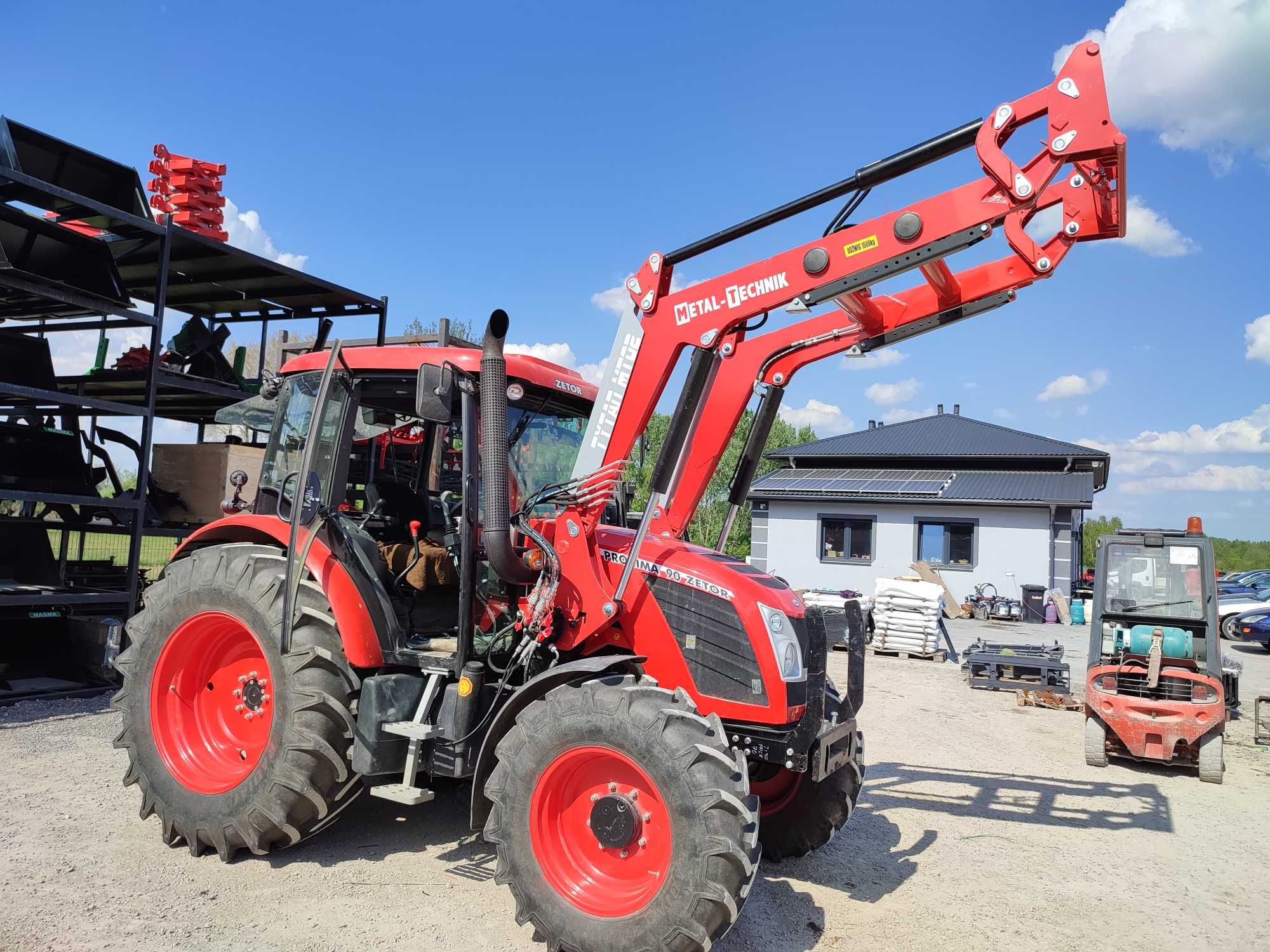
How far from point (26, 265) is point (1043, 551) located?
69.8ft

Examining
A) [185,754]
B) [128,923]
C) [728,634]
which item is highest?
[728,634]

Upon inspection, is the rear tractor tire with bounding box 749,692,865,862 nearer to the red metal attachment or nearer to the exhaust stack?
the exhaust stack

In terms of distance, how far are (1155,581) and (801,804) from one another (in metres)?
6.22

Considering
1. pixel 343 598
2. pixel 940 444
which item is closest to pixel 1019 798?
pixel 343 598

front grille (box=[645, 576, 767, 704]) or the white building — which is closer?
front grille (box=[645, 576, 767, 704])

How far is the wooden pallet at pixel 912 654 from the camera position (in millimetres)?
15008

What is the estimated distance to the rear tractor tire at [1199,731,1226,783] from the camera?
7.52 m

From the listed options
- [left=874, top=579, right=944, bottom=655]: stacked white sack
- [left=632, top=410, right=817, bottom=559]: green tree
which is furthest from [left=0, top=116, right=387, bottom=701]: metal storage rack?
[left=874, top=579, right=944, bottom=655]: stacked white sack

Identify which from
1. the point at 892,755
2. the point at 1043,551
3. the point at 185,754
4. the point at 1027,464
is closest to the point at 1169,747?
the point at 892,755

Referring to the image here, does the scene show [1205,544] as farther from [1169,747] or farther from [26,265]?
[26,265]

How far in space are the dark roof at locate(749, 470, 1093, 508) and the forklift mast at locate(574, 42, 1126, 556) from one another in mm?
19472

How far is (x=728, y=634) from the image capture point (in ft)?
13.3

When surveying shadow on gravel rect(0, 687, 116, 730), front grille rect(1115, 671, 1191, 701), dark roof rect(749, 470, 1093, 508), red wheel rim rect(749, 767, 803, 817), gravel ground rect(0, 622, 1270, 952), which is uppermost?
dark roof rect(749, 470, 1093, 508)

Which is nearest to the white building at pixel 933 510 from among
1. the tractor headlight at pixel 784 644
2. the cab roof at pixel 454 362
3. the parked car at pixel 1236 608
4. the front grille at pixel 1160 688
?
the parked car at pixel 1236 608
